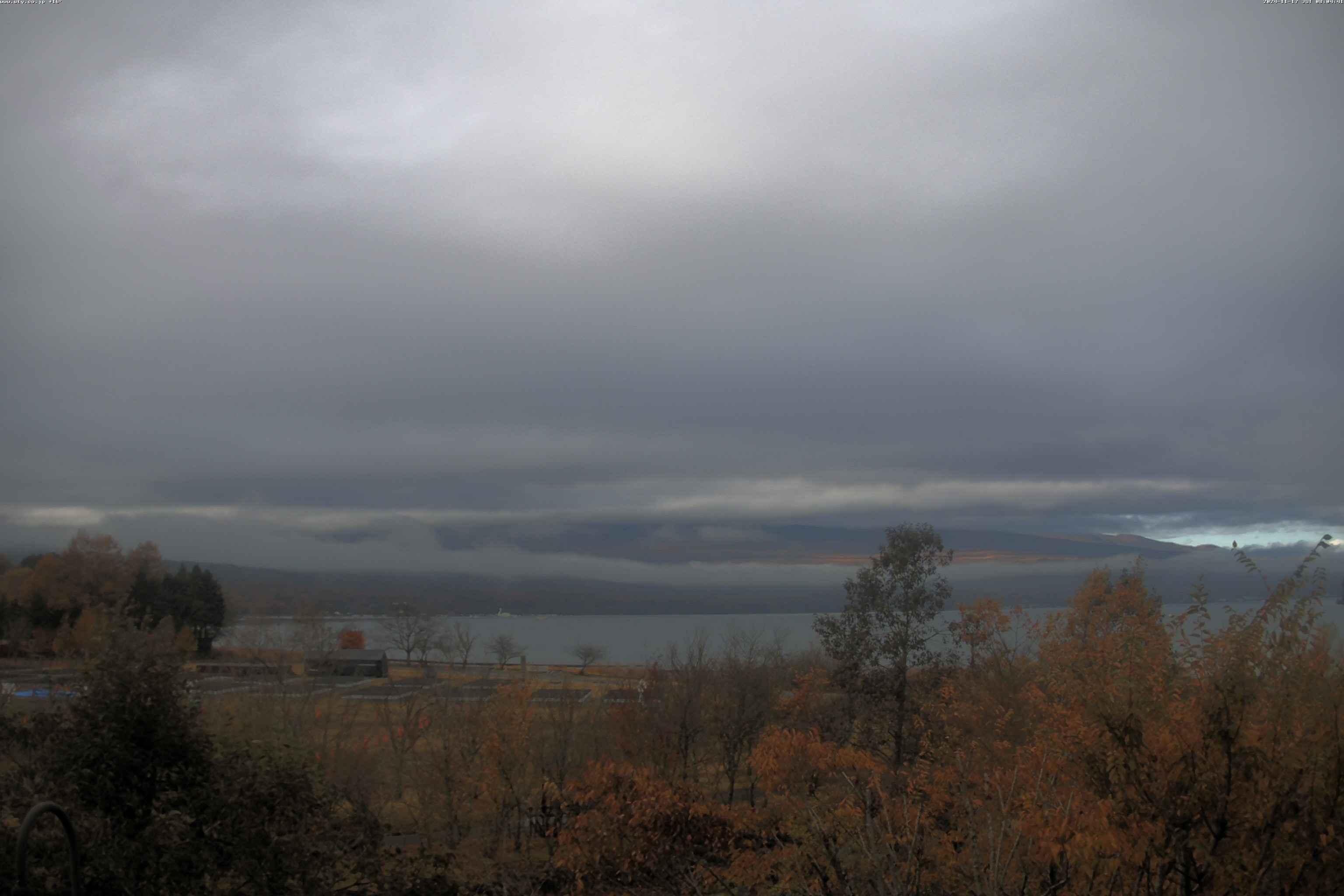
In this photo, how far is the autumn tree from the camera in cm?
3416

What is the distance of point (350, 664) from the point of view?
270ft

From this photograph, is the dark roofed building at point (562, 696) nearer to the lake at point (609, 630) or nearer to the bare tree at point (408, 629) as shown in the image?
the lake at point (609, 630)

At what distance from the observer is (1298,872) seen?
26.6 feet

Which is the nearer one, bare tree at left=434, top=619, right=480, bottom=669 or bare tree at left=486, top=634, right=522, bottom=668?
bare tree at left=434, top=619, right=480, bottom=669

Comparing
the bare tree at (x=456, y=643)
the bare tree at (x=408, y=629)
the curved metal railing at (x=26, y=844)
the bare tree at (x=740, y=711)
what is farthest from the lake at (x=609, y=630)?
the curved metal railing at (x=26, y=844)

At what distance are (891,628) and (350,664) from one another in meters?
62.0

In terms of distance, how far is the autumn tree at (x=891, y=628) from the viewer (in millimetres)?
34156

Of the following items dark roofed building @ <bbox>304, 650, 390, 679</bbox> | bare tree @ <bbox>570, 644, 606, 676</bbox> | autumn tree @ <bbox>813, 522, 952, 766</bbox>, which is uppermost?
autumn tree @ <bbox>813, 522, 952, 766</bbox>

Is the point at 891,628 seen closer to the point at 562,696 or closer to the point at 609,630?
the point at 562,696

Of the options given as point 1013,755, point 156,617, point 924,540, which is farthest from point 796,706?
point 156,617

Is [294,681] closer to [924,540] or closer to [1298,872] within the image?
[924,540]

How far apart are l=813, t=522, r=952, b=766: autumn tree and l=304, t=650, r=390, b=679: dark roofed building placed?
37698 millimetres

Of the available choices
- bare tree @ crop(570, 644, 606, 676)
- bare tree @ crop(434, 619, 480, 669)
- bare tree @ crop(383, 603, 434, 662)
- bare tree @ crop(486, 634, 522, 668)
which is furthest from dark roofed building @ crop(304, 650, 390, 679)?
bare tree @ crop(570, 644, 606, 676)

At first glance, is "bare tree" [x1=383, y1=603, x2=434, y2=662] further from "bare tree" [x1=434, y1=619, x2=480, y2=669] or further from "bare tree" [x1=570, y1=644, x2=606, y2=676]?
"bare tree" [x1=570, y1=644, x2=606, y2=676]
